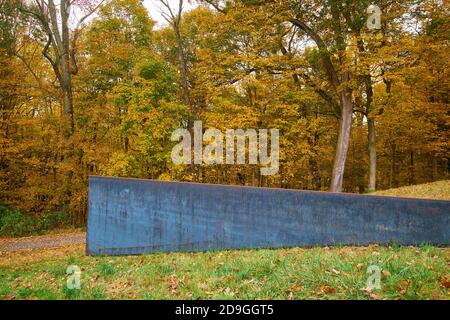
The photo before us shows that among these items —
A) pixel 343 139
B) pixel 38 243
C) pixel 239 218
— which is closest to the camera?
pixel 239 218

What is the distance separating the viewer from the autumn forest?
15.9 meters

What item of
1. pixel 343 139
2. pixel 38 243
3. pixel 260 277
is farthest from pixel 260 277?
pixel 343 139

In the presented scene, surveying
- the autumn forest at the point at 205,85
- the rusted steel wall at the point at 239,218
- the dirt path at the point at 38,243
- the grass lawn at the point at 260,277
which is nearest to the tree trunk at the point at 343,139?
the autumn forest at the point at 205,85

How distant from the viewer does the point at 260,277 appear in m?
5.21

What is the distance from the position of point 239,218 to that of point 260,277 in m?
2.78

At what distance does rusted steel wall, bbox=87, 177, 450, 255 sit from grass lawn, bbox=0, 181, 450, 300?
50 centimetres

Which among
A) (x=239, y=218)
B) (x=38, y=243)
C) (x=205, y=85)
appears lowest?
(x=38, y=243)

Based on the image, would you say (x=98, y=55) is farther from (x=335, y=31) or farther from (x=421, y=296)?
(x=421, y=296)

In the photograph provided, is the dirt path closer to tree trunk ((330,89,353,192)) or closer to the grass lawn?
the grass lawn

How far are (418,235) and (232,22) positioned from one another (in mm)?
13497

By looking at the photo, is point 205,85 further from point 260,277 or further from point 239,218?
point 260,277

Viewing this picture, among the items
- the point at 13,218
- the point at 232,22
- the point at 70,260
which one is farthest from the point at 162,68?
the point at 70,260
